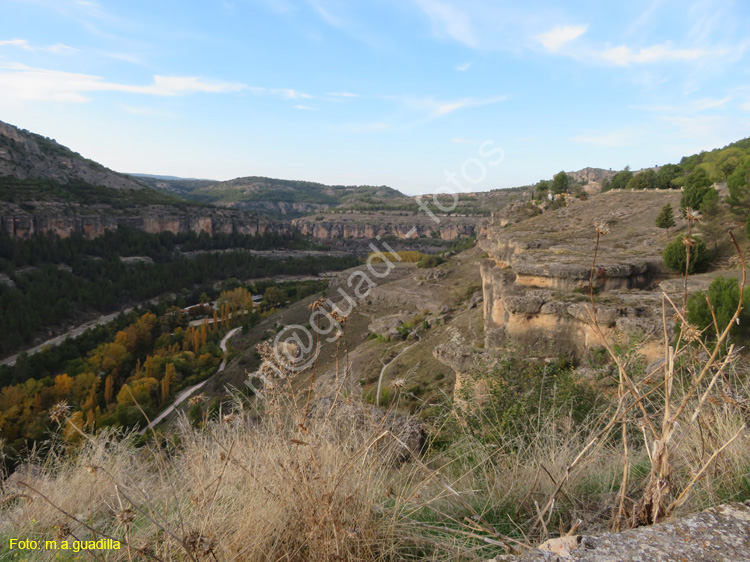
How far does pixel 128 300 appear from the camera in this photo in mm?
46781

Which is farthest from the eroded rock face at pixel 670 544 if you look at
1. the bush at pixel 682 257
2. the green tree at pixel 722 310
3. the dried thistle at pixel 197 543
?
the bush at pixel 682 257

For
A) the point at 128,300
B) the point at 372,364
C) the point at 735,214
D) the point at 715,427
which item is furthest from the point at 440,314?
the point at 128,300

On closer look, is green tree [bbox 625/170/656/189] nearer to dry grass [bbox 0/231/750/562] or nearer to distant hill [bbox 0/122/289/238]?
dry grass [bbox 0/231/750/562]

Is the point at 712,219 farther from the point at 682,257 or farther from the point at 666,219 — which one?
the point at 682,257

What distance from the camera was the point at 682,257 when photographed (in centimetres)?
1165

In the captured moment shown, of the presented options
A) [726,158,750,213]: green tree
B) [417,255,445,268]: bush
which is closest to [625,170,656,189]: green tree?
[417,255,445,268]: bush

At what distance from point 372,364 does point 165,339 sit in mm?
21759

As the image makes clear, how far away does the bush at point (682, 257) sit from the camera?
38.5ft

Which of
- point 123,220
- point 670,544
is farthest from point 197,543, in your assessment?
point 123,220

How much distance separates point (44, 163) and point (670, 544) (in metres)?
112

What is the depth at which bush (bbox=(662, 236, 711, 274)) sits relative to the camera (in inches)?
462

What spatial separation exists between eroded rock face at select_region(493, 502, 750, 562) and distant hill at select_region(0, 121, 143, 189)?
93.8m

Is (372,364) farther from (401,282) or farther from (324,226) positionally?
(324,226)

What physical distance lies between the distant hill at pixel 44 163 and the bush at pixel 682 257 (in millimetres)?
91862
